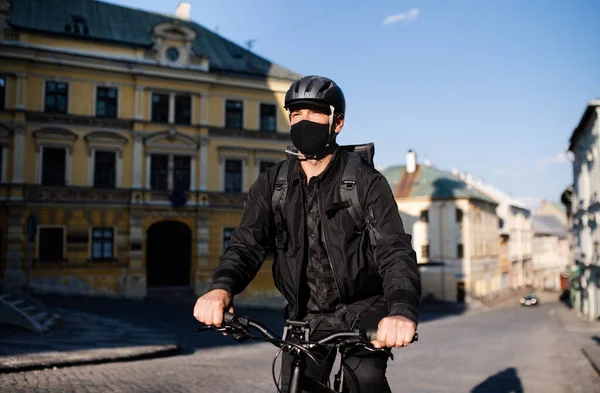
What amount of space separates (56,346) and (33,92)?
55.1ft

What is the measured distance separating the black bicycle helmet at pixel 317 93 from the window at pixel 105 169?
24.4 meters

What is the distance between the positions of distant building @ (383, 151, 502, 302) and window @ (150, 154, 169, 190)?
2730cm

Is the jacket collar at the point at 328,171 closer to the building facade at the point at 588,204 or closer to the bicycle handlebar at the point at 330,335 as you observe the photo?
the bicycle handlebar at the point at 330,335

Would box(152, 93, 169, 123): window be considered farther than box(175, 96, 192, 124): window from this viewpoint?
No

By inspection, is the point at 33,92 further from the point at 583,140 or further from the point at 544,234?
the point at 544,234

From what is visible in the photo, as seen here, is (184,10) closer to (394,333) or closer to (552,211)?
(394,333)

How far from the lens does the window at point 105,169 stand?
25750 millimetres

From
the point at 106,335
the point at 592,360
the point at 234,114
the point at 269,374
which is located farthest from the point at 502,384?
the point at 234,114

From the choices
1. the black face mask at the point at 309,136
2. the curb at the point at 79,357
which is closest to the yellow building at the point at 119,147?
the curb at the point at 79,357

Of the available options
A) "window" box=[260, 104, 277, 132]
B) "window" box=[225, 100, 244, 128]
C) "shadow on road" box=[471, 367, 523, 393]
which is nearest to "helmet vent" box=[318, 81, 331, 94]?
"shadow on road" box=[471, 367, 523, 393]

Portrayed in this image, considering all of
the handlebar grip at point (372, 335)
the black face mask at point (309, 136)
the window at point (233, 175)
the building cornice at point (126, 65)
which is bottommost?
the handlebar grip at point (372, 335)

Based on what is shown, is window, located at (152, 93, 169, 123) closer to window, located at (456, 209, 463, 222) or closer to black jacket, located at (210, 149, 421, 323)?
black jacket, located at (210, 149, 421, 323)

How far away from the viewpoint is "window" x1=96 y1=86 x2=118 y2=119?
25891mm

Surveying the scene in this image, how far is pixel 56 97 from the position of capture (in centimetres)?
2506
